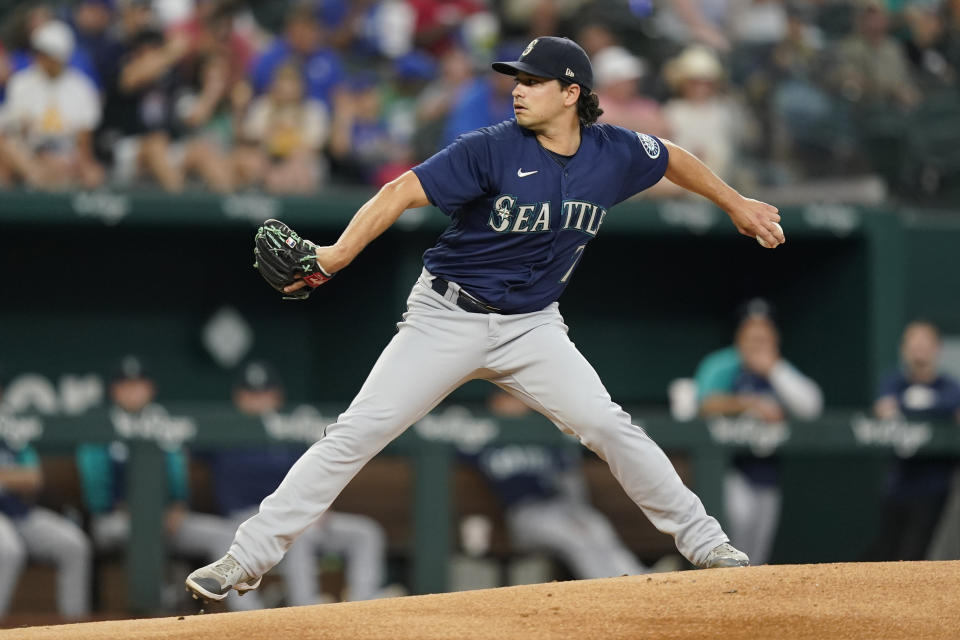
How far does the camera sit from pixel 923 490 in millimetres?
8578

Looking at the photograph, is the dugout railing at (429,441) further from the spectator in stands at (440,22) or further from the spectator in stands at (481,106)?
the spectator in stands at (440,22)

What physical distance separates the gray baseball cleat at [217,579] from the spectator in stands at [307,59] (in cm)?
527

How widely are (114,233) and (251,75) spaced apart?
1.36m

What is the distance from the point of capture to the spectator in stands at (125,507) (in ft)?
25.2

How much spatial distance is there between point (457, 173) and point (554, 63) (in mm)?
512

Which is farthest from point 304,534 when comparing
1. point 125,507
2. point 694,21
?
point 694,21

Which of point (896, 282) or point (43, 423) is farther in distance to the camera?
point (896, 282)

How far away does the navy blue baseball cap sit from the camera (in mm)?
4812

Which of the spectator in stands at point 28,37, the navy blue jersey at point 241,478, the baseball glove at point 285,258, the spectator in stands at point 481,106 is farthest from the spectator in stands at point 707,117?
the baseball glove at point 285,258

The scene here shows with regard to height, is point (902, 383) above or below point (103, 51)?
below

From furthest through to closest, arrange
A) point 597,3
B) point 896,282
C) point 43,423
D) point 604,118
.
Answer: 1. point 597,3
2. point 896,282
3. point 604,118
4. point 43,423

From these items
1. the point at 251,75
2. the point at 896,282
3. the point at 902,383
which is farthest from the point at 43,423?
the point at 896,282

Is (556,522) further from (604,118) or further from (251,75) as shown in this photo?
(251,75)

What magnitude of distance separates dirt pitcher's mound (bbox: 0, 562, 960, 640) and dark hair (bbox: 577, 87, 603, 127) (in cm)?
155
